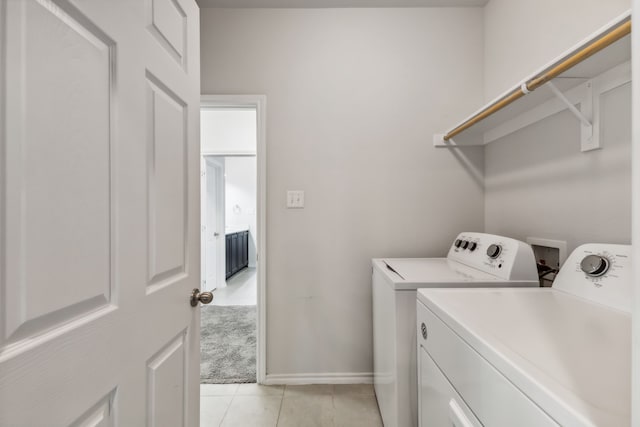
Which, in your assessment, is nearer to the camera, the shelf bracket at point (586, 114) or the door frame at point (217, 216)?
the shelf bracket at point (586, 114)

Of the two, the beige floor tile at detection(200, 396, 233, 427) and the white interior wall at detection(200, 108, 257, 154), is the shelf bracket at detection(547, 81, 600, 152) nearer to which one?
the beige floor tile at detection(200, 396, 233, 427)

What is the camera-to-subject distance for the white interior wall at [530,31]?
1.15 meters

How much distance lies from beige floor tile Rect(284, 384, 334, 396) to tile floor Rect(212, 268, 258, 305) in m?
1.87

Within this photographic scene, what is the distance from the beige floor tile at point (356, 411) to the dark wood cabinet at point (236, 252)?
367 centimetres

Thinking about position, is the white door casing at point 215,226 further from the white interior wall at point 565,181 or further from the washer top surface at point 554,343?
the washer top surface at point 554,343

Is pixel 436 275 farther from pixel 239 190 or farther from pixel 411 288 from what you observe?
pixel 239 190

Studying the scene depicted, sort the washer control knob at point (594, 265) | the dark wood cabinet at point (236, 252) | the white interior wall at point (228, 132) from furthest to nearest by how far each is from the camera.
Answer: the dark wood cabinet at point (236, 252)
the white interior wall at point (228, 132)
the washer control knob at point (594, 265)

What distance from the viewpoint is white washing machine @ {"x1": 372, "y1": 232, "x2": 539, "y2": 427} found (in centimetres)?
118

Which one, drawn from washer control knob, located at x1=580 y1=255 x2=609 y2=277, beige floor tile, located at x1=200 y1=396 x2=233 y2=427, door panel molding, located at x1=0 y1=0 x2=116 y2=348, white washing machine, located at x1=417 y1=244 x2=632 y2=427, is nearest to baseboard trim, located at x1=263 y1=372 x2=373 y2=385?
beige floor tile, located at x1=200 y1=396 x2=233 y2=427

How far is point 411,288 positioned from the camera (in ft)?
3.93

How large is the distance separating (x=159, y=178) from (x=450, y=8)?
2.15 m

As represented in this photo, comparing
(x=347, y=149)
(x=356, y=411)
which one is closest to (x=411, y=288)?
(x=356, y=411)

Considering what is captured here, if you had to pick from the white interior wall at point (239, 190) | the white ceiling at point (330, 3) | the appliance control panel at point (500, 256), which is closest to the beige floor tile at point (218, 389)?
the appliance control panel at point (500, 256)

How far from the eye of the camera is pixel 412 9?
1.92 meters
